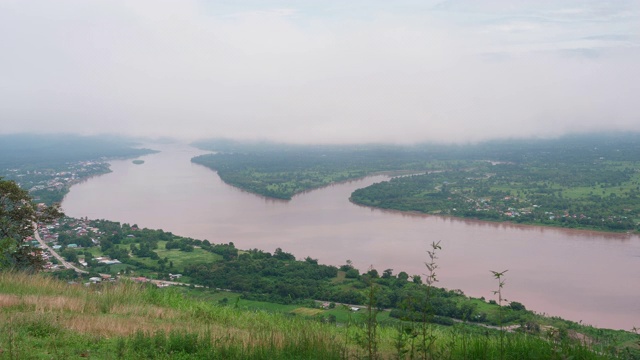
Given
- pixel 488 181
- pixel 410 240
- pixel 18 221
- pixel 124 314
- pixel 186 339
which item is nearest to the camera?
pixel 186 339

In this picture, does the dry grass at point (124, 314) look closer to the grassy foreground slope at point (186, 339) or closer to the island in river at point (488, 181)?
the grassy foreground slope at point (186, 339)

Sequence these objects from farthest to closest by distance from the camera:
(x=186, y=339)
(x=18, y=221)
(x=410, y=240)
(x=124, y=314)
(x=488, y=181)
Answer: (x=488, y=181), (x=410, y=240), (x=18, y=221), (x=124, y=314), (x=186, y=339)

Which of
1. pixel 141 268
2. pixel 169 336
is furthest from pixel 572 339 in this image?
pixel 141 268

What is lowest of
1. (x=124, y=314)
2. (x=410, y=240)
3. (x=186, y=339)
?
(x=410, y=240)

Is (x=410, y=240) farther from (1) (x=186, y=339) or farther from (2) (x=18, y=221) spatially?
(1) (x=186, y=339)

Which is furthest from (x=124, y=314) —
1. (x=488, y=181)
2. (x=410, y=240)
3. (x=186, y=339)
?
(x=488, y=181)

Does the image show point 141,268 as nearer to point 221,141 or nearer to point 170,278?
point 170,278

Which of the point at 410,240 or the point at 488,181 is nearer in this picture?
the point at 410,240
